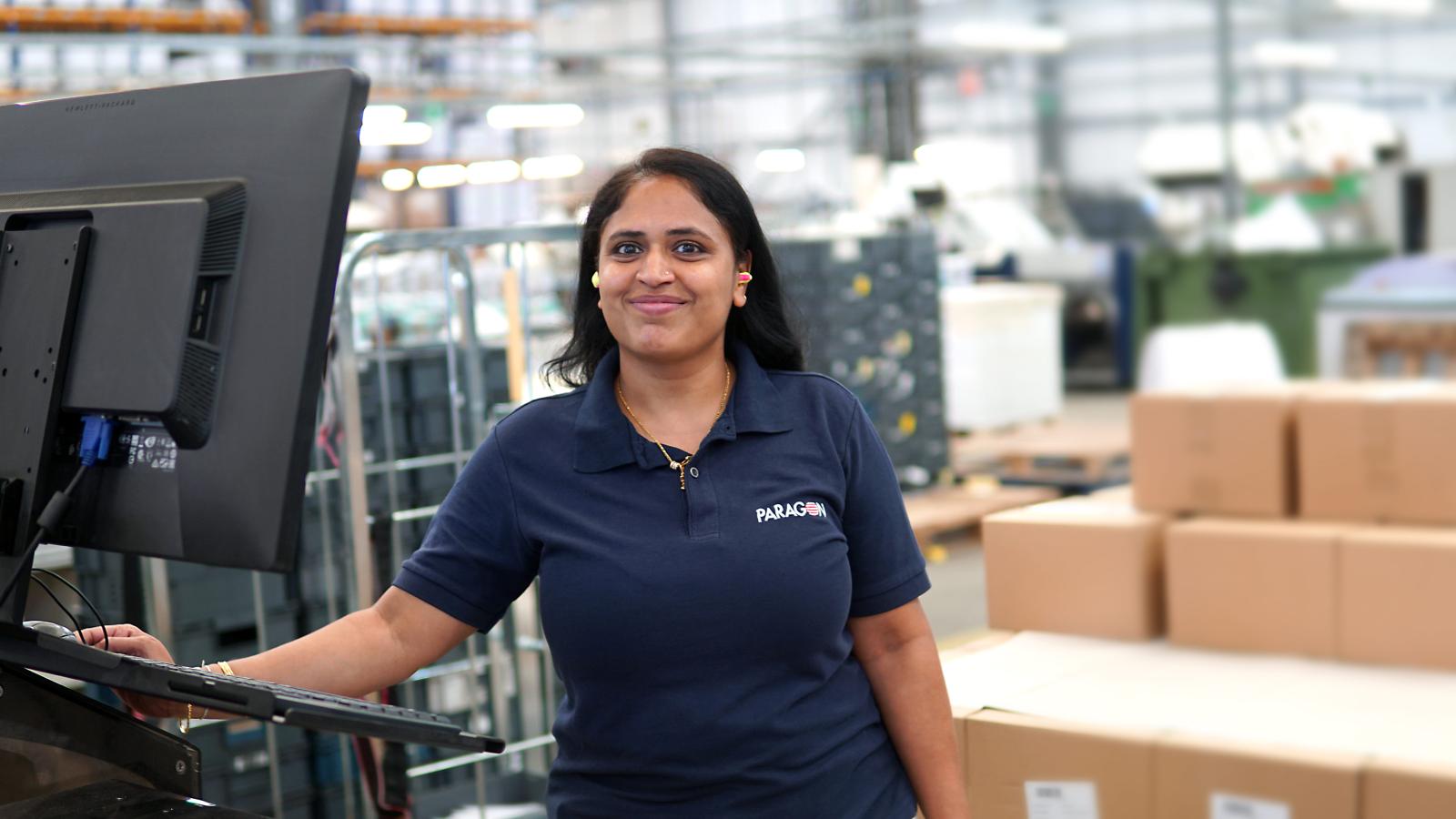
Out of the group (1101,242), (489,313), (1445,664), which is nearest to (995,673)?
(1445,664)

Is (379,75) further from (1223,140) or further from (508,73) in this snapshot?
(1223,140)

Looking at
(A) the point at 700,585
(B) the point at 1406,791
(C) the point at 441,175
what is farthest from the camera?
(C) the point at 441,175

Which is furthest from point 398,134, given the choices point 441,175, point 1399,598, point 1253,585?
point 1399,598

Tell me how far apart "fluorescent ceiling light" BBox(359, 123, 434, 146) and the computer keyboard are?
26.4 ft

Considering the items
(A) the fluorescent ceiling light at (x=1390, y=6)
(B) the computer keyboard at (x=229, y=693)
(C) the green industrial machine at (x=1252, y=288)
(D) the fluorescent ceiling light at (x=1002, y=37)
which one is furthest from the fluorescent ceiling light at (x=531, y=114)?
(B) the computer keyboard at (x=229, y=693)

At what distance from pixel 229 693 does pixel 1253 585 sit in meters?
1.93

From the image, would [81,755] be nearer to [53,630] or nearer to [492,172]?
[53,630]

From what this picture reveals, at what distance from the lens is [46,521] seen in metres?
1.32

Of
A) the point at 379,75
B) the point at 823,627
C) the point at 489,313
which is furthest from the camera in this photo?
the point at 379,75

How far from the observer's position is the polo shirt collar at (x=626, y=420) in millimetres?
1763

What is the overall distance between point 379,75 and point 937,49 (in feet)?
19.7

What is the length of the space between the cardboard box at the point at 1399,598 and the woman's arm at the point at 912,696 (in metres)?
1.01

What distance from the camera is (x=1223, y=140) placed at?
12906 mm

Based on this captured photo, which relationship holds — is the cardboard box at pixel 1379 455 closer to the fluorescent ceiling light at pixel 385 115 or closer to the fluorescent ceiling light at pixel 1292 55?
the fluorescent ceiling light at pixel 385 115
